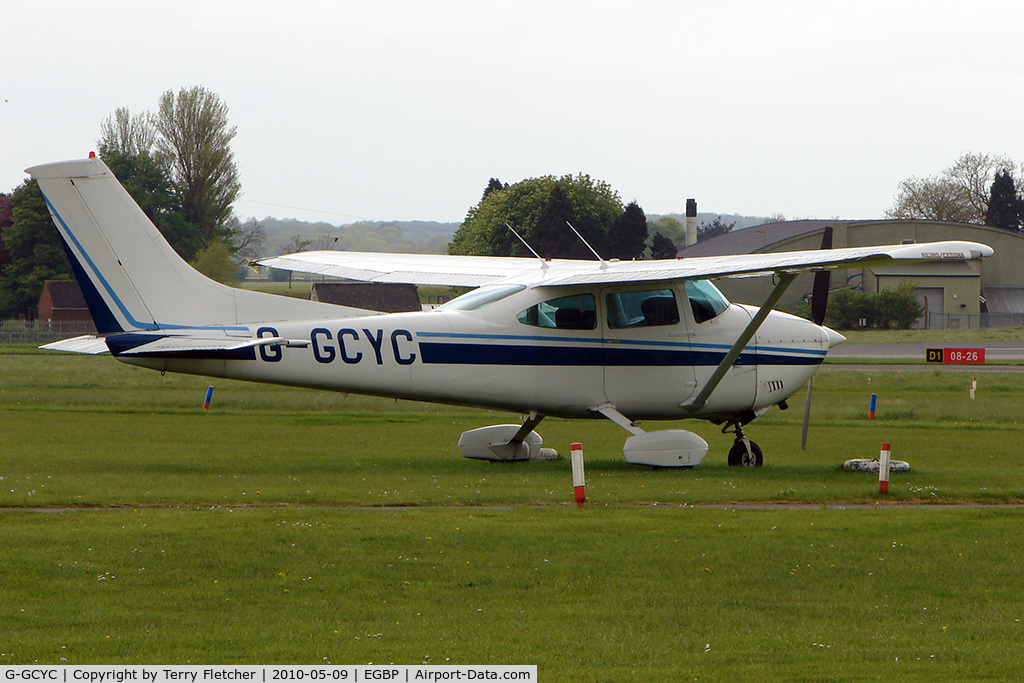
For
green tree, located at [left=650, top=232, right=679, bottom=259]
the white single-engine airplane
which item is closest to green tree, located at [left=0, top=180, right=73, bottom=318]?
green tree, located at [left=650, top=232, right=679, bottom=259]

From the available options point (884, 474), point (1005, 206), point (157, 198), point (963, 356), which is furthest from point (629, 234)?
point (884, 474)

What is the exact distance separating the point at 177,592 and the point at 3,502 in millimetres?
4745

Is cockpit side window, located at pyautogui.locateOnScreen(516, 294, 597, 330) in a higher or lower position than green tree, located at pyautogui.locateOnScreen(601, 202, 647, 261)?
lower

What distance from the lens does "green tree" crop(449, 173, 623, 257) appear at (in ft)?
309

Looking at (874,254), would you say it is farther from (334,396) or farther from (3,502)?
(334,396)

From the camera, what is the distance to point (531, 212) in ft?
321

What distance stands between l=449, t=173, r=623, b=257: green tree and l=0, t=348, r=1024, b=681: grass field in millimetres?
76134

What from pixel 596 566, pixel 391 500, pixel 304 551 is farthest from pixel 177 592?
pixel 391 500

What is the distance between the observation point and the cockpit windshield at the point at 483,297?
53.4ft

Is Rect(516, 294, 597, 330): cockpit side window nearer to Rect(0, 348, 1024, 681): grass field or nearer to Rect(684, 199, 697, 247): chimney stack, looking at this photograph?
Rect(0, 348, 1024, 681): grass field

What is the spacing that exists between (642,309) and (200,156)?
83067mm

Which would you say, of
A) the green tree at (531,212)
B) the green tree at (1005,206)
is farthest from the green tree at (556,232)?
the green tree at (1005,206)

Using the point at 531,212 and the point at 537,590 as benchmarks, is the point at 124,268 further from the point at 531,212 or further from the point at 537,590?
the point at 531,212

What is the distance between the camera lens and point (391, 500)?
12953 millimetres
